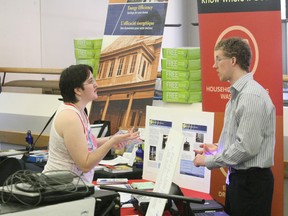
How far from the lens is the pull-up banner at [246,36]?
3195 mm

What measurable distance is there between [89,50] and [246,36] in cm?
198

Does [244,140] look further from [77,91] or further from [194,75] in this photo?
[194,75]

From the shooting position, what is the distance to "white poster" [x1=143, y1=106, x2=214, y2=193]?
114 inches

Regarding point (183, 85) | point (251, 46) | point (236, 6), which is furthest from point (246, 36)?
point (183, 85)

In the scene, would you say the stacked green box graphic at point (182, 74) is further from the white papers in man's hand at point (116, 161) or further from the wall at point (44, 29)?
the wall at point (44, 29)

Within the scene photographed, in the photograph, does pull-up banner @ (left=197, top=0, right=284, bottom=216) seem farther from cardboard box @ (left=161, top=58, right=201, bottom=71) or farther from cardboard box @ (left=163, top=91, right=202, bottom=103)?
cardboard box @ (left=163, top=91, right=202, bottom=103)

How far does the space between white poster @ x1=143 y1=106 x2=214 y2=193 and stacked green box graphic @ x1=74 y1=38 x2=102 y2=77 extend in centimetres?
189

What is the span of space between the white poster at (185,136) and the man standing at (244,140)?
11 cm

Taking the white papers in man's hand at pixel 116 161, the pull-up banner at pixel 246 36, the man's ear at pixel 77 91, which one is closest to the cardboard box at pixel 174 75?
the pull-up banner at pixel 246 36

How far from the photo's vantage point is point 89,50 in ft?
16.1

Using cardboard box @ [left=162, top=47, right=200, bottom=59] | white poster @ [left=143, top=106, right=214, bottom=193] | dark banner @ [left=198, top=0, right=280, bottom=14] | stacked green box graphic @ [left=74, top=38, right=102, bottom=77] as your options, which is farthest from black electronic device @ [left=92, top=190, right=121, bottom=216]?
stacked green box graphic @ [left=74, top=38, right=102, bottom=77]

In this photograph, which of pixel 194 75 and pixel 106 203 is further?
pixel 194 75

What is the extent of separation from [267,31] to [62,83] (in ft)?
4.51

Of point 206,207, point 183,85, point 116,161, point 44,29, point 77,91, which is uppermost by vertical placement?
point 44,29
